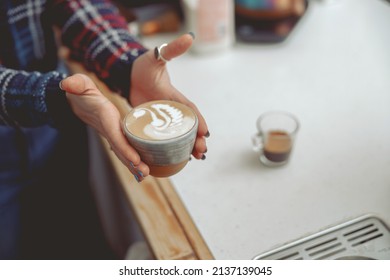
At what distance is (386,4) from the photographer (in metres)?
1.36

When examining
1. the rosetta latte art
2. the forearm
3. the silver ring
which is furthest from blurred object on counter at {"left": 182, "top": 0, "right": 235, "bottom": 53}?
the rosetta latte art

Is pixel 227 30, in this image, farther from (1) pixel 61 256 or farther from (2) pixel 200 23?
(1) pixel 61 256

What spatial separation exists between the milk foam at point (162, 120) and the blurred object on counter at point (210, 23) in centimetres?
59

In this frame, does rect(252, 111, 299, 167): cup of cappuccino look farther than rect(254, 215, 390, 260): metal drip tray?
Yes

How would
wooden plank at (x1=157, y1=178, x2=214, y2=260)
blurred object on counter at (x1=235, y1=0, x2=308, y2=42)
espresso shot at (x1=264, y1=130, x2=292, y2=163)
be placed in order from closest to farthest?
1. wooden plank at (x1=157, y1=178, x2=214, y2=260)
2. espresso shot at (x1=264, y1=130, x2=292, y2=163)
3. blurred object on counter at (x1=235, y1=0, x2=308, y2=42)

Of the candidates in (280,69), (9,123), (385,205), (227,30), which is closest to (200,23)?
(227,30)

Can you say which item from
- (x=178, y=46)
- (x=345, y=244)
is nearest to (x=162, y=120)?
(x=178, y=46)

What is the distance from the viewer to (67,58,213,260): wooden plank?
840mm

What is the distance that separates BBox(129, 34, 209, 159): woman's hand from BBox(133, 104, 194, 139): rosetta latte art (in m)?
0.04

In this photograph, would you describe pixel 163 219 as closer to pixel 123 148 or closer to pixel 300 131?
pixel 123 148

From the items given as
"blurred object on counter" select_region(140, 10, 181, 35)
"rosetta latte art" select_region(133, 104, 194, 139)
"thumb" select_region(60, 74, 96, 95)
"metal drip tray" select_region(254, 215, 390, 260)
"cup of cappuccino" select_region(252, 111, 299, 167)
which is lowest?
"metal drip tray" select_region(254, 215, 390, 260)

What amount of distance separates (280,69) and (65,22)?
558mm

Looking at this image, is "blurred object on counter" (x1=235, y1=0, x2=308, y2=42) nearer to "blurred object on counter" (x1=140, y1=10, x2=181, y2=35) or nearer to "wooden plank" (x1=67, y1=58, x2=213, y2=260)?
"blurred object on counter" (x1=140, y1=10, x2=181, y2=35)

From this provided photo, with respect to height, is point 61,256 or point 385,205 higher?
point 385,205
